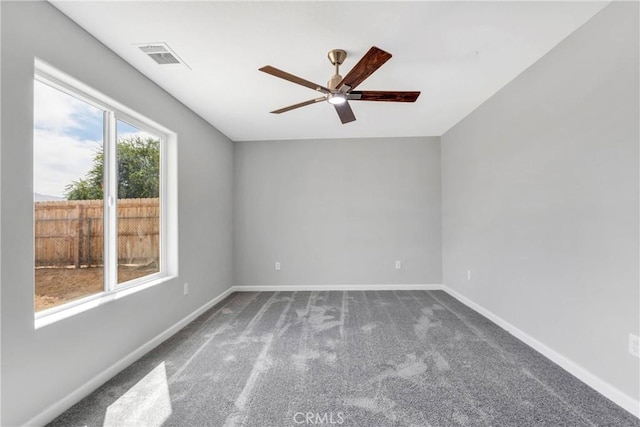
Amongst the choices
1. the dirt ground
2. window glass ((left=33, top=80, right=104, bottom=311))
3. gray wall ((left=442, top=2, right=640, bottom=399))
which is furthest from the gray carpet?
window glass ((left=33, top=80, right=104, bottom=311))

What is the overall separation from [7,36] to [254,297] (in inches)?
137

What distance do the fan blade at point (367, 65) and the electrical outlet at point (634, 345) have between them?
7.25 ft

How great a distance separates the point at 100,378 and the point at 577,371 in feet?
11.1

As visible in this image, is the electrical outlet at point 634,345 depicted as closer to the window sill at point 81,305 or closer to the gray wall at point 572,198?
the gray wall at point 572,198

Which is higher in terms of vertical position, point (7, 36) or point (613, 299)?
point (7, 36)

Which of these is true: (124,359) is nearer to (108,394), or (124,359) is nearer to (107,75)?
(108,394)

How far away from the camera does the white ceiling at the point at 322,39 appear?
5.49ft

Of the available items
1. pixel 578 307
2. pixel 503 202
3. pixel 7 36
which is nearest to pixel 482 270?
pixel 503 202

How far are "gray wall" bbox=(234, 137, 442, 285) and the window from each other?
1.71 m

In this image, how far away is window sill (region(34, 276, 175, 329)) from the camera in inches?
64.5

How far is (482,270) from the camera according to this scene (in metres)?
3.23

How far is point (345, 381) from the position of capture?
6.38 feet

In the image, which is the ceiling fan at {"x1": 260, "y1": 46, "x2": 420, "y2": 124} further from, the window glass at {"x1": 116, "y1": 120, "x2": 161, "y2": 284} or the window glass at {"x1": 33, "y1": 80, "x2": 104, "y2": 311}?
the window glass at {"x1": 116, "y1": 120, "x2": 161, "y2": 284}

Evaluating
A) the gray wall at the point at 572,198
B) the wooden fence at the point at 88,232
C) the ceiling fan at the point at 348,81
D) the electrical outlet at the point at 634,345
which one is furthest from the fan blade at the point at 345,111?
the electrical outlet at the point at 634,345
